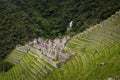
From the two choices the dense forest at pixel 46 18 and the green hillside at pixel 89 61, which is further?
the dense forest at pixel 46 18

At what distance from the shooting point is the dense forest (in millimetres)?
64250

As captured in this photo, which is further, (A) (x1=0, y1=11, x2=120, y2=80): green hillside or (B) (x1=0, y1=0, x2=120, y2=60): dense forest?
(B) (x1=0, y1=0, x2=120, y2=60): dense forest

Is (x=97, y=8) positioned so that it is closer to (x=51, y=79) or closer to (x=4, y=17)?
(x=4, y=17)

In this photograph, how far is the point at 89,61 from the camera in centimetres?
2616

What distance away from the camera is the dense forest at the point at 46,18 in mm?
64250

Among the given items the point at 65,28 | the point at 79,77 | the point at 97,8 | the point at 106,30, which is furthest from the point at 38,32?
the point at 79,77

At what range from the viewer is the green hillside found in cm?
2235

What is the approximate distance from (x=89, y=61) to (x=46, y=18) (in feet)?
219

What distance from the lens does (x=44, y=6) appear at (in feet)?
312

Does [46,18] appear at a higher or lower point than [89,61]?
lower

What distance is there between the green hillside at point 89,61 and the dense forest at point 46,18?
2832 cm

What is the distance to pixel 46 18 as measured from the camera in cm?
9106

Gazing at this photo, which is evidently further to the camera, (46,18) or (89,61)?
(46,18)

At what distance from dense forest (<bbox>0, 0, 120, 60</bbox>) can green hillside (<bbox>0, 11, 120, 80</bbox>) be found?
28.3 meters
